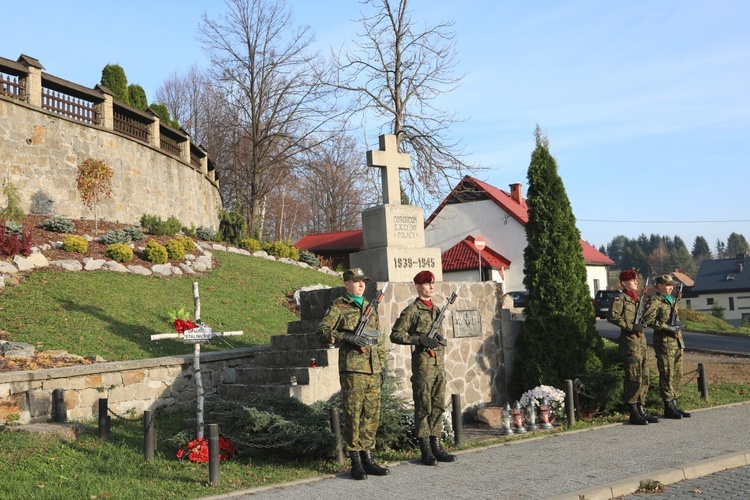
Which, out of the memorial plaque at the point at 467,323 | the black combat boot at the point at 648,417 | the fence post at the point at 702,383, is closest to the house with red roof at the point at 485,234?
the fence post at the point at 702,383

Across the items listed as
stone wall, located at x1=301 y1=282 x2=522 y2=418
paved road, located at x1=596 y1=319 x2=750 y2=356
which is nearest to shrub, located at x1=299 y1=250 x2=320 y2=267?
paved road, located at x1=596 y1=319 x2=750 y2=356

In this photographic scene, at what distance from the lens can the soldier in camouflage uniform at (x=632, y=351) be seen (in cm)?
986

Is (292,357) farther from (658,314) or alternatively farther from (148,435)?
(658,314)

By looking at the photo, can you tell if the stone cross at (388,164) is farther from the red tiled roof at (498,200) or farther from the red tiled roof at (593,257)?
the red tiled roof at (593,257)

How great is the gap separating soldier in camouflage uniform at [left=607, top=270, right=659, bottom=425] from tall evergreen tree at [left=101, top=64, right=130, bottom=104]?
908 inches

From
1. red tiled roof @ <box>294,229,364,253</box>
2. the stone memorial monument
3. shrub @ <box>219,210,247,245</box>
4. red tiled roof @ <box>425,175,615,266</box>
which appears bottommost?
the stone memorial monument

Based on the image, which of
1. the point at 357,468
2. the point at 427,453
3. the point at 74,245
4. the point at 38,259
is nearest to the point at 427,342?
the point at 427,453

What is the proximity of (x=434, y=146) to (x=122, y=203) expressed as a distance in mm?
11138

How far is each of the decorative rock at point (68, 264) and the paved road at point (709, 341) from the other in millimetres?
15706

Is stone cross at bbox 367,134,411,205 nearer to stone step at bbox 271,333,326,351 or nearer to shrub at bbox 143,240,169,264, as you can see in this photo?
stone step at bbox 271,333,326,351

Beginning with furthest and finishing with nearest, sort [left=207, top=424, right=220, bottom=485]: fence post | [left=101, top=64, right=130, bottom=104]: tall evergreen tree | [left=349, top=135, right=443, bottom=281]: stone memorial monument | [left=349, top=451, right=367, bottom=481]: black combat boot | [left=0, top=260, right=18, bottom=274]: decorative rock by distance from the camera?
1. [left=101, top=64, right=130, bottom=104]: tall evergreen tree
2. [left=0, top=260, right=18, bottom=274]: decorative rock
3. [left=349, top=135, right=443, bottom=281]: stone memorial monument
4. [left=349, top=451, right=367, bottom=481]: black combat boot
5. [left=207, top=424, right=220, bottom=485]: fence post

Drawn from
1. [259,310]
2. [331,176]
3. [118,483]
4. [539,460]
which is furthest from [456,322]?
[331,176]

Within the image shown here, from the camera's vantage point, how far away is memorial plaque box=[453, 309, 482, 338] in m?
11.3

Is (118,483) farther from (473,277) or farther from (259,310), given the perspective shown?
(473,277)
